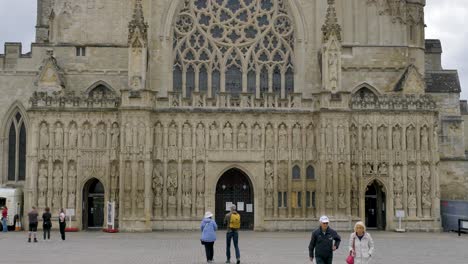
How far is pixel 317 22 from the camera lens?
47.9 metres

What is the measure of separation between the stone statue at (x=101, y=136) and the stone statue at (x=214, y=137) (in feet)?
19.5

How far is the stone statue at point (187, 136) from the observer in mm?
43688

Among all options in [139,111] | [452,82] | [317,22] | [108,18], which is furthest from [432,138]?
[108,18]

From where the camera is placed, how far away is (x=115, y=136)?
4369 cm

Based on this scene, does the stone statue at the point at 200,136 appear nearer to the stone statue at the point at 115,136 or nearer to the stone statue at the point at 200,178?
the stone statue at the point at 200,178

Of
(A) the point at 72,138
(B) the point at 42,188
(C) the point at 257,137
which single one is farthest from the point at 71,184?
(C) the point at 257,137

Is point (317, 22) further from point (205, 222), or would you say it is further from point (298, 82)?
point (205, 222)

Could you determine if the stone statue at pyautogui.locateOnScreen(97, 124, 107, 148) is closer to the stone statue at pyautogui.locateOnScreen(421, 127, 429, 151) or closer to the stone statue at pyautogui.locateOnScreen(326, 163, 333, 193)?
the stone statue at pyautogui.locateOnScreen(326, 163, 333, 193)

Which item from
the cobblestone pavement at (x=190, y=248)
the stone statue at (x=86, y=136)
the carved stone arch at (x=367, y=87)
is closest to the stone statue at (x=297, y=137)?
the cobblestone pavement at (x=190, y=248)

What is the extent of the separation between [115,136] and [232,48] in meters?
9.50

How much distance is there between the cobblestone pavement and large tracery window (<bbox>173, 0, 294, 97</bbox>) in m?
10.5

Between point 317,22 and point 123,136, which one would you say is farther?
point 317,22

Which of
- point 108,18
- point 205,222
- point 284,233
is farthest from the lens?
point 108,18

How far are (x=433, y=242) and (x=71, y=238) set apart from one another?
16.8m
